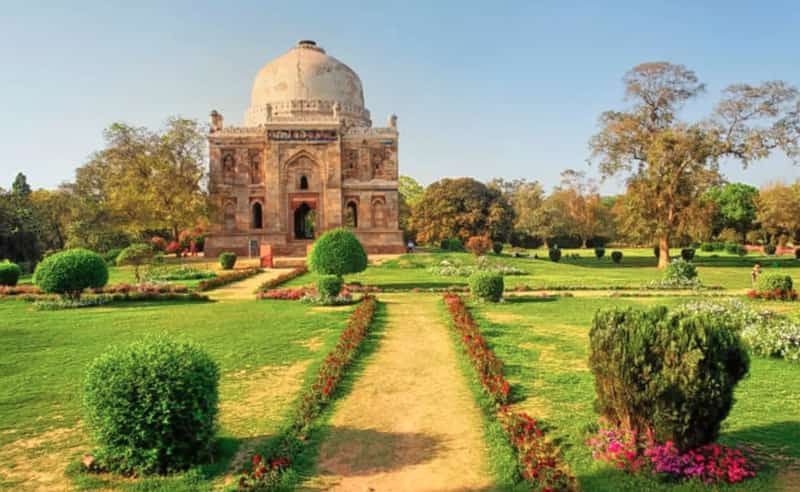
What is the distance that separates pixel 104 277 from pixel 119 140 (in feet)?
75.1

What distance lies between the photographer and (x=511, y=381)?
7.60 m

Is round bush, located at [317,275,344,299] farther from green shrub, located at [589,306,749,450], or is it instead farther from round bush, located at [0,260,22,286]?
round bush, located at [0,260,22,286]

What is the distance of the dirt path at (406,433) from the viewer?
189 inches

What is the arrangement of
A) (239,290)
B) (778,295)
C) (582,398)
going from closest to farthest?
1. (582,398)
2. (778,295)
3. (239,290)

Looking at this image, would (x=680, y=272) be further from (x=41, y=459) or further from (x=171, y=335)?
(x=41, y=459)

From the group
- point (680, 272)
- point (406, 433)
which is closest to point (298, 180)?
point (680, 272)

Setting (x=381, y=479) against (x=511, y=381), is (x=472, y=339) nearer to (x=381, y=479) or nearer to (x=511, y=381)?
(x=511, y=381)

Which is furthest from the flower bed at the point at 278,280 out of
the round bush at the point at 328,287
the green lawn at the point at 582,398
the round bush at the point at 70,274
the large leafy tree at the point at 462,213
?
the large leafy tree at the point at 462,213

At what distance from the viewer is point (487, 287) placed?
1509 centimetres

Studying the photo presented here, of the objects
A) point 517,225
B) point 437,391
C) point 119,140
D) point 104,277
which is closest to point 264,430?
point 437,391

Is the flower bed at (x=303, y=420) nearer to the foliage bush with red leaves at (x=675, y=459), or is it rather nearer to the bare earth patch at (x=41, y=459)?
the bare earth patch at (x=41, y=459)

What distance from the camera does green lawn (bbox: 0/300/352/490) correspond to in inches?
240

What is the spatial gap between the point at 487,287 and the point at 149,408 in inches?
→ 446

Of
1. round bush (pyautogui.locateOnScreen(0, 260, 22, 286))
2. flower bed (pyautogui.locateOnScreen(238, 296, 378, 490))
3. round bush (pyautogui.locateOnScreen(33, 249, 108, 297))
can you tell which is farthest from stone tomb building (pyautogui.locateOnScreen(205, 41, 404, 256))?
flower bed (pyautogui.locateOnScreen(238, 296, 378, 490))
